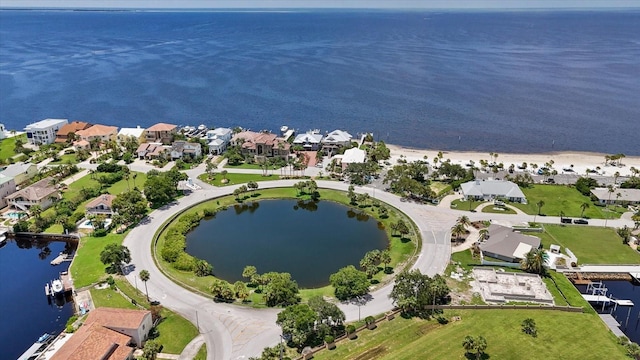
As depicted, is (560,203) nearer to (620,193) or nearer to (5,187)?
(620,193)

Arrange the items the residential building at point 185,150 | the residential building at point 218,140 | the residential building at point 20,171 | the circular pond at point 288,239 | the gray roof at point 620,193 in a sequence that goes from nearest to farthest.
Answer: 1. the circular pond at point 288,239
2. the gray roof at point 620,193
3. the residential building at point 20,171
4. the residential building at point 185,150
5. the residential building at point 218,140

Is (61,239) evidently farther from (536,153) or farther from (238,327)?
(536,153)

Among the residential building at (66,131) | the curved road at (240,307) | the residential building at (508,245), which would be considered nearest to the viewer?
the curved road at (240,307)

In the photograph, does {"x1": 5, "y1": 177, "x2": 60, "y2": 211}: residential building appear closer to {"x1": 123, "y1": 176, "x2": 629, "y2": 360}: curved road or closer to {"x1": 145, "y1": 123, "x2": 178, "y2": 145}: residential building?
{"x1": 123, "y1": 176, "x2": 629, "y2": 360}: curved road

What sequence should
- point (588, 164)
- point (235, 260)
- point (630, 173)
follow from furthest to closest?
point (588, 164) < point (630, 173) < point (235, 260)

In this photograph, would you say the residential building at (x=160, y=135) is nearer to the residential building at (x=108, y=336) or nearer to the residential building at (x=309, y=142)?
the residential building at (x=309, y=142)

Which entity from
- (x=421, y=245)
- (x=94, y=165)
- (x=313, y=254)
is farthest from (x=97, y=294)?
(x=94, y=165)

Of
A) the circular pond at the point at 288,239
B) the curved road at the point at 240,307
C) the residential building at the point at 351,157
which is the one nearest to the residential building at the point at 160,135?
the curved road at the point at 240,307
